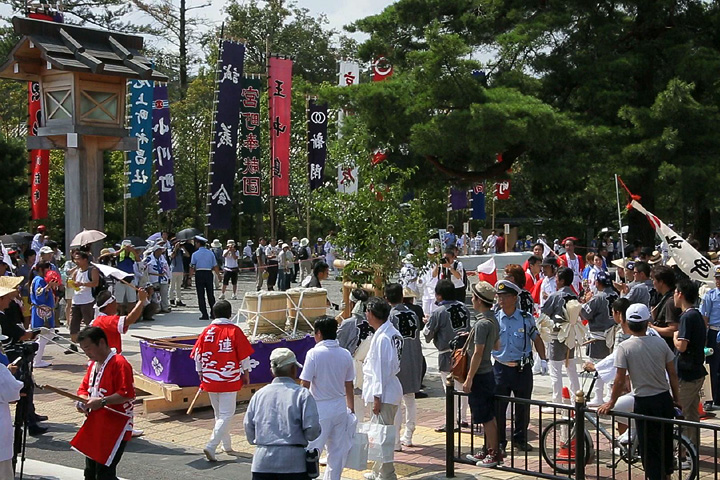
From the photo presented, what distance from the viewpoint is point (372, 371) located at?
25.9ft

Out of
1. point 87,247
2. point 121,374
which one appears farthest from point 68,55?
point 121,374

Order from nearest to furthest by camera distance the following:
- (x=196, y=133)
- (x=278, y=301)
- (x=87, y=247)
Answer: (x=278, y=301) < (x=87, y=247) < (x=196, y=133)

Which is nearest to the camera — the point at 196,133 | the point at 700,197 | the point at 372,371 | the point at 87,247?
the point at 372,371

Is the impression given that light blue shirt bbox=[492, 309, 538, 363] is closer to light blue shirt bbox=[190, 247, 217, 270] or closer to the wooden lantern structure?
light blue shirt bbox=[190, 247, 217, 270]

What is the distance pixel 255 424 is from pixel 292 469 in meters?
0.40

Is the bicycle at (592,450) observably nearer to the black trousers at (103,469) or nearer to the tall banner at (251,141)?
the black trousers at (103,469)

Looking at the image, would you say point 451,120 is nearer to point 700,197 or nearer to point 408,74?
point 408,74

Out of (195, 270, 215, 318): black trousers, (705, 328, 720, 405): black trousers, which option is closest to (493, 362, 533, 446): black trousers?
(705, 328, 720, 405): black trousers

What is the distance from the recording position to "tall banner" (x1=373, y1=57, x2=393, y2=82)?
79.5 ft

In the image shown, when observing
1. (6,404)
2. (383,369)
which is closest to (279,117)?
(383,369)

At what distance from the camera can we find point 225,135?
74.5ft

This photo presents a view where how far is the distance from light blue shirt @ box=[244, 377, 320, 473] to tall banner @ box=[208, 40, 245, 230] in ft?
55.8

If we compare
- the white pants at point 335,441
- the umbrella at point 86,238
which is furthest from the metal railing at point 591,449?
the umbrella at point 86,238

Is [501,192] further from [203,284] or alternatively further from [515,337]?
[515,337]
